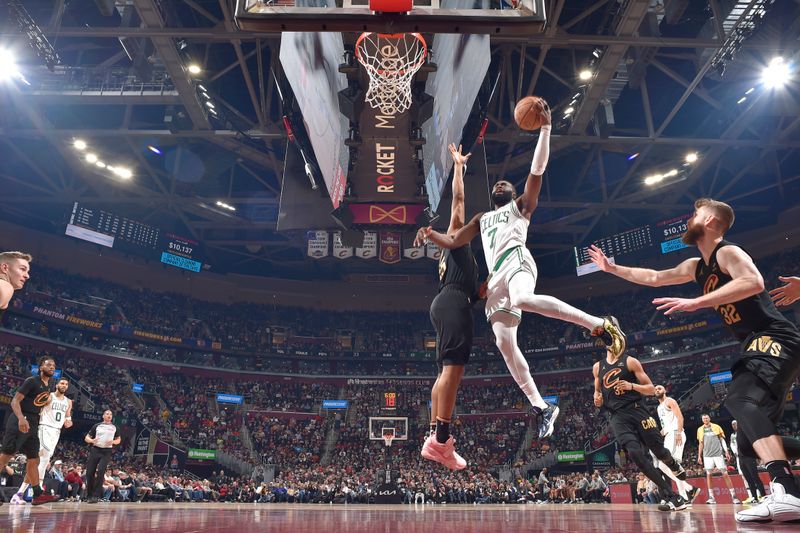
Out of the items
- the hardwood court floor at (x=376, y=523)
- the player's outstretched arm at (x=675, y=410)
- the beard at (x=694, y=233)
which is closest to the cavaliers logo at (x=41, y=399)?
the hardwood court floor at (x=376, y=523)

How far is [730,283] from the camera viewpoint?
3330 mm

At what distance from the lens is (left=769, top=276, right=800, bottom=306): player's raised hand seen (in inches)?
149

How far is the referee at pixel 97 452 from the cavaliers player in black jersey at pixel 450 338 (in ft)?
26.1

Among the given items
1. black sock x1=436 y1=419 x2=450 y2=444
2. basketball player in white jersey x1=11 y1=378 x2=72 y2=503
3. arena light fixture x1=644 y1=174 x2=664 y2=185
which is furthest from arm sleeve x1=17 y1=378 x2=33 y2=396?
arena light fixture x1=644 y1=174 x2=664 y2=185

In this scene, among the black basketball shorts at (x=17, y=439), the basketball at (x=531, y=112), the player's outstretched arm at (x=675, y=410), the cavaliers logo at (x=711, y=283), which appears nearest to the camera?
the cavaliers logo at (x=711, y=283)

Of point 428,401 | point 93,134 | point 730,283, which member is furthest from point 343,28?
point 428,401

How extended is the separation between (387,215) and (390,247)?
3.50m

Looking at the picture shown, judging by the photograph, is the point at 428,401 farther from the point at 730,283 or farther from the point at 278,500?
the point at 730,283

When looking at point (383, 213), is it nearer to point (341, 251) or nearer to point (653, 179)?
point (341, 251)

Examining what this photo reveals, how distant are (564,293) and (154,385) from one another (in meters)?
26.3

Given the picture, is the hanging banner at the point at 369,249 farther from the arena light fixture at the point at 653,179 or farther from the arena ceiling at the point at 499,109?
the arena light fixture at the point at 653,179

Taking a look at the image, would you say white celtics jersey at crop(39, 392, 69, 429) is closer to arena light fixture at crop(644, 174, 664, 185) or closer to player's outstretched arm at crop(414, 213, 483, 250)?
player's outstretched arm at crop(414, 213, 483, 250)

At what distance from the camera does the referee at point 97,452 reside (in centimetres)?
996

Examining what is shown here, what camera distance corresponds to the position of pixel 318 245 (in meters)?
20.4
